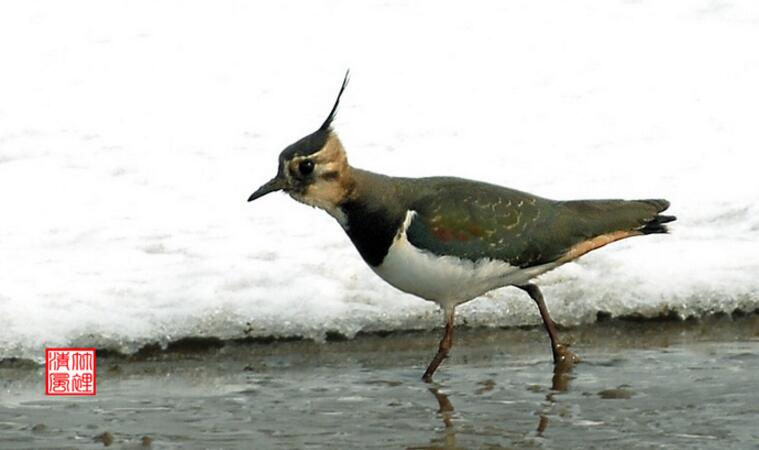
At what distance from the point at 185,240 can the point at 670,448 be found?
373 cm

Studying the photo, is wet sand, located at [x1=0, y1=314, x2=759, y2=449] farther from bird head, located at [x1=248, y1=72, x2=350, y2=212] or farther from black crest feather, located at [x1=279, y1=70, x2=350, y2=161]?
black crest feather, located at [x1=279, y1=70, x2=350, y2=161]

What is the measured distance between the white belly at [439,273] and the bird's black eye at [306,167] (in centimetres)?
52

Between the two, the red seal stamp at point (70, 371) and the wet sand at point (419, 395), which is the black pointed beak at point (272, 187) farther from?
the red seal stamp at point (70, 371)

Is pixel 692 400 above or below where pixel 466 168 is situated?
below

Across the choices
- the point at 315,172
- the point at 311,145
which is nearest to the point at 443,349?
the point at 315,172

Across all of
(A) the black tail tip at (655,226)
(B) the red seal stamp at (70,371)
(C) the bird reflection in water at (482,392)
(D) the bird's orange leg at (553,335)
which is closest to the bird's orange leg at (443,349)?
(C) the bird reflection in water at (482,392)

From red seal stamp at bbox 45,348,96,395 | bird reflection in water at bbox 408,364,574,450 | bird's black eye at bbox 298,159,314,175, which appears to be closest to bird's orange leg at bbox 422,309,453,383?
bird reflection in water at bbox 408,364,574,450

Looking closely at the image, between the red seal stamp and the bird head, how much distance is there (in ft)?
3.68

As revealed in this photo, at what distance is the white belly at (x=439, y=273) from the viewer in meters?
7.51

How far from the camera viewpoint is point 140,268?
8734mm

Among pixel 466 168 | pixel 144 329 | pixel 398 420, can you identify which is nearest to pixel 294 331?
pixel 144 329

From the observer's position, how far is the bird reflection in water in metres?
6.50

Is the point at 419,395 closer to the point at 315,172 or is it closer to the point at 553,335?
the point at 553,335

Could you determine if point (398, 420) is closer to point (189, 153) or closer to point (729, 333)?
point (729, 333)
